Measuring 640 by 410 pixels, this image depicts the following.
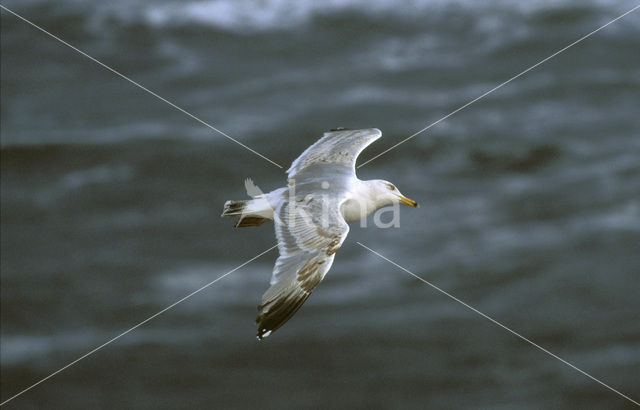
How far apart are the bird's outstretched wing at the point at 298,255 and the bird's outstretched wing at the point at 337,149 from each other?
108cm

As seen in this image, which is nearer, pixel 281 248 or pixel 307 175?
pixel 281 248

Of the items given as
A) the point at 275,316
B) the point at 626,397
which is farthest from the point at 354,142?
the point at 626,397

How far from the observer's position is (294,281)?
612 cm

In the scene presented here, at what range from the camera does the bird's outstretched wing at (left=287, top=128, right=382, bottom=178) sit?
315 inches

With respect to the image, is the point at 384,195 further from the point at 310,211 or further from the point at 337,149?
the point at 310,211

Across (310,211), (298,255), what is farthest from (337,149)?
(298,255)

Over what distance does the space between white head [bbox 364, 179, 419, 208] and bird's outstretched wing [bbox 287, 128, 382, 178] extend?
0.30 m

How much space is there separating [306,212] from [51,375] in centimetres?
494

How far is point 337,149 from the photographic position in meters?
8.23

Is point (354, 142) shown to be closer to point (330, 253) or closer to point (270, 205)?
point (270, 205)

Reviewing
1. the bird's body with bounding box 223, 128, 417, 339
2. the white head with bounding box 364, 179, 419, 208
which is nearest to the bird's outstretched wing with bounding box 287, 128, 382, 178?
the bird's body with bounding box 223, 128, 417, 339

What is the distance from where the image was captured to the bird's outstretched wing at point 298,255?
5980mm

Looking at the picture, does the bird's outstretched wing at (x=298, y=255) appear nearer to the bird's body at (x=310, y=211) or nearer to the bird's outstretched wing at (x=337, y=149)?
the bird's body at (x=310, y=211)

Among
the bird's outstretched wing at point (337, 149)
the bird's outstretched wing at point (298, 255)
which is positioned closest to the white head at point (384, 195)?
the bird's outstretched wing at point (337, 149)
